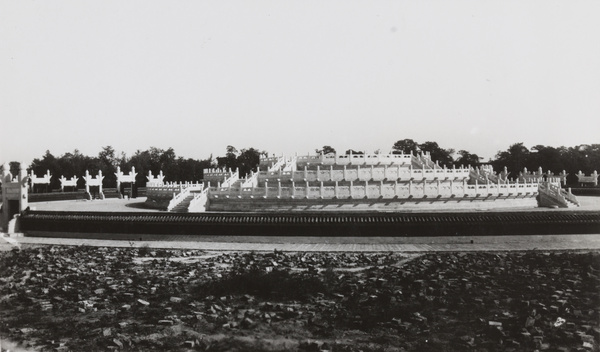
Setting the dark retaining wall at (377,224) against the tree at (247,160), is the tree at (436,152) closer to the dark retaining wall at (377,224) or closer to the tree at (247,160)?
the tree at (247,160)

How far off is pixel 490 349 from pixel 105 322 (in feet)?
24.9

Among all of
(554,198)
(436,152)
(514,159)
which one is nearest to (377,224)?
(554,198)

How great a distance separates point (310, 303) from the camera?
12039mm

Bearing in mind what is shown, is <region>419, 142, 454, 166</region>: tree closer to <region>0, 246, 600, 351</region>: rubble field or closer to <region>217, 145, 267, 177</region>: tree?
<region>217, 145, 267, 177</region>: tree

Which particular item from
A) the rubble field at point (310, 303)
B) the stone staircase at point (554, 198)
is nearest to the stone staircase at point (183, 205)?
the rubble field at point (310, 303)

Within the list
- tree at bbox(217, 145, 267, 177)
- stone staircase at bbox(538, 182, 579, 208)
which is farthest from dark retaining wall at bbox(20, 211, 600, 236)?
tree at bbox(217, 145, 267, 177)

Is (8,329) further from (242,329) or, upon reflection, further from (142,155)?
(142,155)

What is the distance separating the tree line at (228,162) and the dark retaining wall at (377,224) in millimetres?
49478

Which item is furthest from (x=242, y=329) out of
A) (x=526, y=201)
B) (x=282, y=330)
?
(x=526, y=201)

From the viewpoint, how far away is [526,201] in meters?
41.2

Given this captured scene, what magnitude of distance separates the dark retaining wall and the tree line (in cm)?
4948

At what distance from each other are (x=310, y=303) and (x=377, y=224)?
10496mm

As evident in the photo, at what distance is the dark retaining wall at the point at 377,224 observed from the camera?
21.9 meters

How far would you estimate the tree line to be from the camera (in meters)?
80.3
